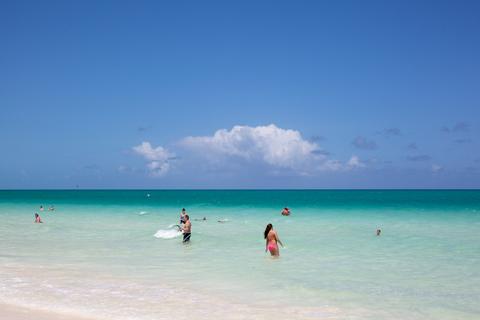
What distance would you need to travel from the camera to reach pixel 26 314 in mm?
9281

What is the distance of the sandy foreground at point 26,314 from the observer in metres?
8.98

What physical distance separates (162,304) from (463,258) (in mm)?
13149

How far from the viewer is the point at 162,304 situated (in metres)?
10.6

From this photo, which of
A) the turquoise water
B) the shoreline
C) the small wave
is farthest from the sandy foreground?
the small wave

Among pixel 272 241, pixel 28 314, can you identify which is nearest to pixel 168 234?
pixel 272 241

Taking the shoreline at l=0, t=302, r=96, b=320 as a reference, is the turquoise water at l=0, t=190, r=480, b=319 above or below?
below

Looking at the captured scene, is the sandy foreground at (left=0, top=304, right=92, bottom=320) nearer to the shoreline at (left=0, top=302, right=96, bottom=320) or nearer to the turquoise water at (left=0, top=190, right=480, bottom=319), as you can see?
the shoreline at (left=0, top=302, right=96, bottom=320)

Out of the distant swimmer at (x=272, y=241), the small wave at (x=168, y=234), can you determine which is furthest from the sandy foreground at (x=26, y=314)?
the small wave at (x=168, y=234)

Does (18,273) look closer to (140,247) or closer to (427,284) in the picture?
(140,247)

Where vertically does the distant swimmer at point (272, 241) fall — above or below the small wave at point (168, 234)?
above

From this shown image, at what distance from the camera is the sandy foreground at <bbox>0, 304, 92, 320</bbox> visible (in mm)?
8984

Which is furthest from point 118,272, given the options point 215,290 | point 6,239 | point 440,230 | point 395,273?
point 440,230

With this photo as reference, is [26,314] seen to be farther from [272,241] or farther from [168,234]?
[168,234]

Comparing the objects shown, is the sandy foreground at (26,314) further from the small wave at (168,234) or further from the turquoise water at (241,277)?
the small wave at (168,234)
